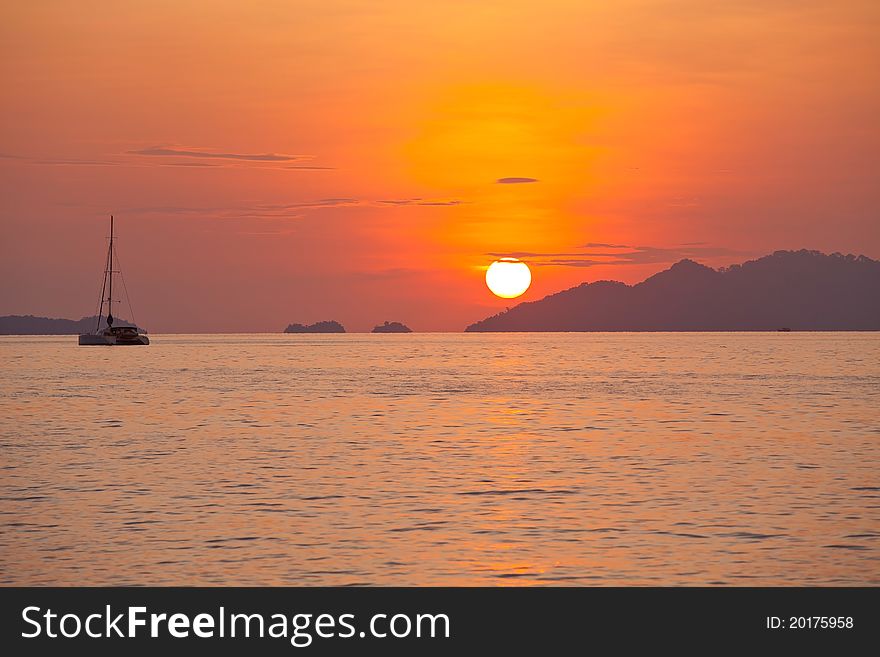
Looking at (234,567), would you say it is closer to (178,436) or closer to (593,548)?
(593,548)

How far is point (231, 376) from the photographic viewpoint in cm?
14550

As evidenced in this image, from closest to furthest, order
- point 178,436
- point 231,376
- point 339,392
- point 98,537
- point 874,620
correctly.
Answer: point 874,620 → point 98,537 → point 178,436 → point 339,392 → point 231,376

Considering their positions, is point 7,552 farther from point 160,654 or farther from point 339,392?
point 339,392

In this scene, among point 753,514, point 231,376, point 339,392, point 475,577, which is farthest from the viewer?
point 231,376

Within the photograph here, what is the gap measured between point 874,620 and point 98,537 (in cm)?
1876

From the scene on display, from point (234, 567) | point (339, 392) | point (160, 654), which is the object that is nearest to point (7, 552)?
point (234, 567)

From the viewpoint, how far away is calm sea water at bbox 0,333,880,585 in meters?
26.1

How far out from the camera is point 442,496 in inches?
1453

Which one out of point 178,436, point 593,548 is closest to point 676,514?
point 593,548

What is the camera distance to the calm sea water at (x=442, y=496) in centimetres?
2612

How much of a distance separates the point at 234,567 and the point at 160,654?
6.66 meters

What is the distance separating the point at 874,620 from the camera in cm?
2102

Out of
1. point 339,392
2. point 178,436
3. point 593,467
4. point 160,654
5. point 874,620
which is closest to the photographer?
point 160,654

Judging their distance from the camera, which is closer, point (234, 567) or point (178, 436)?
point (234, 567)
